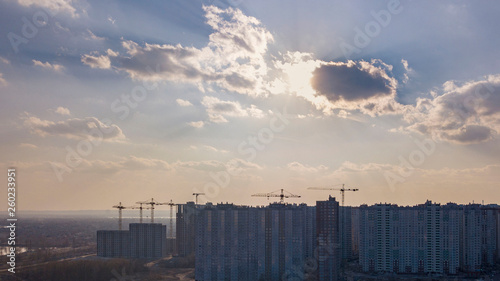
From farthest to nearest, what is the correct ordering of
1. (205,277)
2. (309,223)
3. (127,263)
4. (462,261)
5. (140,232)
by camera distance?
(140,232) → (127,263) → (462,261) → (309,223) → (205,277)

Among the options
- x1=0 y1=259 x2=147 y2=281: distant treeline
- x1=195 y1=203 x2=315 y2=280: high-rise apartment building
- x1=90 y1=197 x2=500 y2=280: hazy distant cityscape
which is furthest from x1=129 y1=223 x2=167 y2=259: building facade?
x1=195 y1=203 x2=315 y2=280: high-rise apartment building

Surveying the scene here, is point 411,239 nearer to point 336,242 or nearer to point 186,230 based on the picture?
point 336,242

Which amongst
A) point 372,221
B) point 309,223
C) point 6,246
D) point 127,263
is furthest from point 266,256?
point 6,246

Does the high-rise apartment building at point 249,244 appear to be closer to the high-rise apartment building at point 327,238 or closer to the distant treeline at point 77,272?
the high-rise apartment building at point 327,238

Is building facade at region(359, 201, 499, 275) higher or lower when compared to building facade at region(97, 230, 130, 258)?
higher

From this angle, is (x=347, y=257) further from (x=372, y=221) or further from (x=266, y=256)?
(x=266, y=256)

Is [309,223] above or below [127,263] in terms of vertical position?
above

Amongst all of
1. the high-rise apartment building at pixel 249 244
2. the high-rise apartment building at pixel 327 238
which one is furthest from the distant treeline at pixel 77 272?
the high-rise apartment building at pixel 327 238

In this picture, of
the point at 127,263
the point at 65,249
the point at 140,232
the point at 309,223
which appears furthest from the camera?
the point at 65,249

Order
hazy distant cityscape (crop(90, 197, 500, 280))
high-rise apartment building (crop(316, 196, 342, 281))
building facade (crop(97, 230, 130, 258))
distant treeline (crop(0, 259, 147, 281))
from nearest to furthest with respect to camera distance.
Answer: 1. high-rise apartment building (crop(316, 196, 342, 281))
2. hazy distant cityscape (crop(90, 197, 500, 280))
3. distant treeline (crop(0, 259, 147, 281))
4. building facade (crop(97, 230, 130, 258))

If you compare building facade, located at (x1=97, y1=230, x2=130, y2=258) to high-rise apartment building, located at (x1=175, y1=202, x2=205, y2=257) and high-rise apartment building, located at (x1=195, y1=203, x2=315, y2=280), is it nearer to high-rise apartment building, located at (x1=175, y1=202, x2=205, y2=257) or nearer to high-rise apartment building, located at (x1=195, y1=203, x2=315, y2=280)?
high-rise apartment building, located at (x1=175, y1=202, x2=205, y2=257)

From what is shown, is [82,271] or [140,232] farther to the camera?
[140,232]
